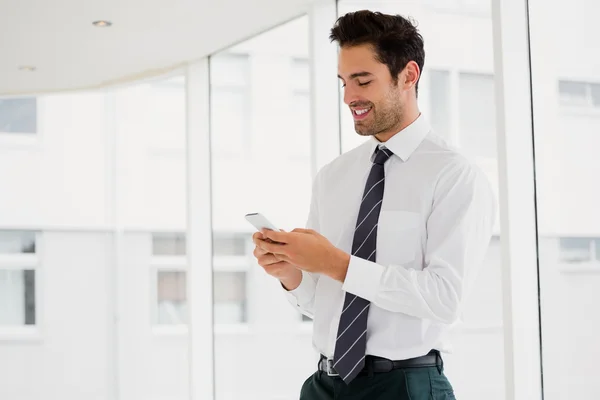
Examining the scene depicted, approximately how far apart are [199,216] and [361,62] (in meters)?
3.56

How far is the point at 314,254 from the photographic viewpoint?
1656 mm

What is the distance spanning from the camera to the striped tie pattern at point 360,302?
5.57ft

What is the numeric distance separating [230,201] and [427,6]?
7.52ft

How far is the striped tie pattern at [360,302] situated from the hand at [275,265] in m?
0.17

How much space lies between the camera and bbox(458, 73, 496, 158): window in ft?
9.43

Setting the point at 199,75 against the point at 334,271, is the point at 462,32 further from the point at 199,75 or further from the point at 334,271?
the point at 199,75

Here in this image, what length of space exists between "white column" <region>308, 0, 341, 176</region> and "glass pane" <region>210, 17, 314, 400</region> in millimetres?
414

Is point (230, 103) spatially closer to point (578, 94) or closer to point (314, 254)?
point (578, 94)

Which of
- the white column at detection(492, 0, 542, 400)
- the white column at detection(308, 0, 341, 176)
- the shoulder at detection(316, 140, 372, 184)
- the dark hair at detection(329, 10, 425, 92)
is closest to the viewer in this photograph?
the dark hair at detection(329, 10, 425, 92)

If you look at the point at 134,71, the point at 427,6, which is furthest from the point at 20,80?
the point at 427,6

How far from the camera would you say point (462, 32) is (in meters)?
2.99

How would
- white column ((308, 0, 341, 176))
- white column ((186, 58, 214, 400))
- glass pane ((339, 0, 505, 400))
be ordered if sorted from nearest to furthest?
glass pane ((339, 0, 505, 400))
white column ((308, 0, 341, 176))
white column ((186, 58, 214, 400))

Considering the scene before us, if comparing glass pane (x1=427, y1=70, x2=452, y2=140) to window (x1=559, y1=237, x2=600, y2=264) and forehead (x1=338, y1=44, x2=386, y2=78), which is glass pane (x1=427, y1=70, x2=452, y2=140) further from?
forehead (x1=338, y1=44, x2=386, y2=78)

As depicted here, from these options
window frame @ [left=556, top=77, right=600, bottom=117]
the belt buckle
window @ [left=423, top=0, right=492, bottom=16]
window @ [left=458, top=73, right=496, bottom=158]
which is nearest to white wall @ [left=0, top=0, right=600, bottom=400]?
window @ [left=423, top=0, right=492, bottom=16]
